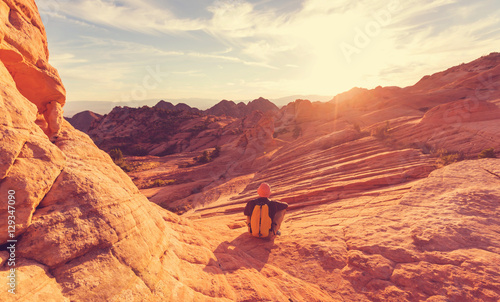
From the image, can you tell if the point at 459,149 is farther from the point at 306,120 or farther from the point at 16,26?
the point at 306,120

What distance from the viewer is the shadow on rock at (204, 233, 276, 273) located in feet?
16.0

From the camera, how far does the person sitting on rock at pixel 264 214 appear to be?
6578 mm

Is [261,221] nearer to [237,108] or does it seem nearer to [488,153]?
[488,153]

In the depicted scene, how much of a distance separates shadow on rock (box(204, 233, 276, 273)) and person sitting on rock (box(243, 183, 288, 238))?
11.4 inches

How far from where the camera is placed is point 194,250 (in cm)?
499

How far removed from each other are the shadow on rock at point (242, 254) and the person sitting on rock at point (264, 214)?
29cm

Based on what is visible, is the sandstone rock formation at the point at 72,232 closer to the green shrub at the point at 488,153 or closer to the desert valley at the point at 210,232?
the desert valley at the point at 210,232

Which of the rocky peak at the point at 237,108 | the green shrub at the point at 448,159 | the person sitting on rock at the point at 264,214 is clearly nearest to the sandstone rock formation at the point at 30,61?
the person sitting on rock at the point at 264,214

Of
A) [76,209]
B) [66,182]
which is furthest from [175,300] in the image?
[66,182]

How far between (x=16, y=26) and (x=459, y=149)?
17.4m

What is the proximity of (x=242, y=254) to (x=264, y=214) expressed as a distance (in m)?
1.26

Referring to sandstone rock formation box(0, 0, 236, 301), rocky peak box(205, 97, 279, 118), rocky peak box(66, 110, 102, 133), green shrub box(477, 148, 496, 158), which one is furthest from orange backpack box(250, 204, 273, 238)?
rocky peak box(66, 110, 102, 133)

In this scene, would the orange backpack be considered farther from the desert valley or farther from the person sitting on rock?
the desert valley

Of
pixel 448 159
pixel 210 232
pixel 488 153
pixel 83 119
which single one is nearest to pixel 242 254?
pixel 210 232
